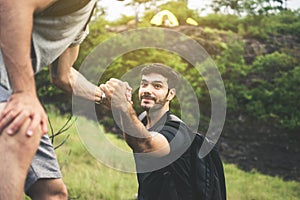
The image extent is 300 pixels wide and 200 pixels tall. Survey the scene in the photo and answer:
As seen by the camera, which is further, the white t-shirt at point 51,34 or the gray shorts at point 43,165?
the gray shorts at point 43,165

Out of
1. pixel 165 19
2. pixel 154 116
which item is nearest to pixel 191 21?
pixel 165 19

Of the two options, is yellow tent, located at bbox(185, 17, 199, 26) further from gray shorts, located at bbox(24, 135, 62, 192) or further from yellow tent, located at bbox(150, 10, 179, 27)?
gray shorts, located at bbox(24, 135, 62, 192)

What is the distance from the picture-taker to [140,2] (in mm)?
7512

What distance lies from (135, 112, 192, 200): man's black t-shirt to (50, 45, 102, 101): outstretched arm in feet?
2.07

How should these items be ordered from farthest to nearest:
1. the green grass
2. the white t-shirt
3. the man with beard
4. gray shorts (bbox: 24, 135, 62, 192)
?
the green grass → the man with beard → gray shorts (bbox: 24, 135, 62, 192) → the white t-shirt

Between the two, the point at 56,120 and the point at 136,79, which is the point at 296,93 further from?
the point at 136,79

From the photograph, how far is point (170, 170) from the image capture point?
2.79 m

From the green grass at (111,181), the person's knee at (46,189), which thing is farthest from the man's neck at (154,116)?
the green grass at (111,181)

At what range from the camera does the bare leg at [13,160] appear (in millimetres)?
1302

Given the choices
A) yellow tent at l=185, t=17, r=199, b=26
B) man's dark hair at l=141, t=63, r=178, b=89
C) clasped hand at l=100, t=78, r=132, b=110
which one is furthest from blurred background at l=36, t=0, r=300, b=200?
clasped hand at l=100, t=78, r=132, b=110

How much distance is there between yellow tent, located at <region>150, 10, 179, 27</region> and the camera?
7073 mm

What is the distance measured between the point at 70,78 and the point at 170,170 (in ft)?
3.03

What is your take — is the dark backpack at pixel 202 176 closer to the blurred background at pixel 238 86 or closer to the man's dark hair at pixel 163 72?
the man's dark hair at pixel 163 72

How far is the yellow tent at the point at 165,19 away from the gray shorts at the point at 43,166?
5.53m
